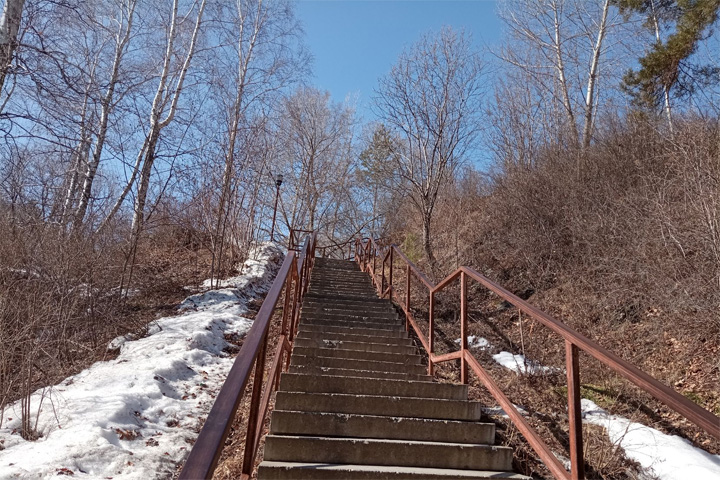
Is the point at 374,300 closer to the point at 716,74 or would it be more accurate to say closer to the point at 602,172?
the point at 602,172

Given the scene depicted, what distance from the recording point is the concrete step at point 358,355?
4.61 meters

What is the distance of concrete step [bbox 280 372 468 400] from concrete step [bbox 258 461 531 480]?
909mm

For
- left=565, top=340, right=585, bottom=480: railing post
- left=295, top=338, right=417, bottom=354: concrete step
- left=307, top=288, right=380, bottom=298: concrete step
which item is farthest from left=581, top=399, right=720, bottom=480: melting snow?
left=307, top=288, right=380, bottom=298: concrete step

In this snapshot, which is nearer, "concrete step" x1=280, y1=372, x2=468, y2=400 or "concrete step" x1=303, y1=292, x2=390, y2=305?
"concrete step" x1=280, y1=372, x2=468, y2=400

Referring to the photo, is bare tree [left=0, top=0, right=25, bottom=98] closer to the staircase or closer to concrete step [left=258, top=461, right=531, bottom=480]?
the staircase

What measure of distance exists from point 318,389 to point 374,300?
151 inches

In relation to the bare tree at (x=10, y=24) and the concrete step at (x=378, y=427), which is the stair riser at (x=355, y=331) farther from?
the bare tree at (x=10, y=24)

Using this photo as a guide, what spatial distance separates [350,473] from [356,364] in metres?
1.78

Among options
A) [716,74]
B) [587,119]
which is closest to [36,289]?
[587,119]

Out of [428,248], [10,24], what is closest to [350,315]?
[428,248]

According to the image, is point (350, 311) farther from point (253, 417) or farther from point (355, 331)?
point (253, 417)

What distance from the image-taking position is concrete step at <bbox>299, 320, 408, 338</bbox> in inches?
215

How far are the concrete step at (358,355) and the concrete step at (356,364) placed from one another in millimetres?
163

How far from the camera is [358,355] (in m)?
4.76
